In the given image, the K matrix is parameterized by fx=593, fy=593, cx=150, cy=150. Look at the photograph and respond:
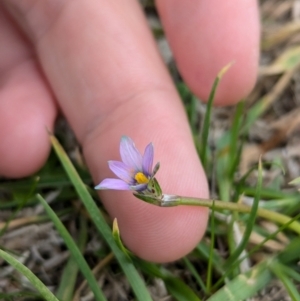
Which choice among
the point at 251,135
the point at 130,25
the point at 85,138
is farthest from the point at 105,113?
the point at 251,135

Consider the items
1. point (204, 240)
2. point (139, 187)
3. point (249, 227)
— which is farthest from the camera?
point (204, 240)

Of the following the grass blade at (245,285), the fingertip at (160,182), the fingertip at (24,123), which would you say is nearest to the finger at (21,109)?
the fingertip at (24,123)

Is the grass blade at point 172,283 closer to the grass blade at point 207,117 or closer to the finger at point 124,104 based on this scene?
the finger at point 124,104

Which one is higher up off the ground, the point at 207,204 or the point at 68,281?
the point at 207,204

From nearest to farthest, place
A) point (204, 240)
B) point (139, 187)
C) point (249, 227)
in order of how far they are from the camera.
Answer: point (139, 187) → point (249, 227) → point (204, 240)

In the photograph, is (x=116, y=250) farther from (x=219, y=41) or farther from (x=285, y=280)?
(x=219, y=41)

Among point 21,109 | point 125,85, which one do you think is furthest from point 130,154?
point 21,109

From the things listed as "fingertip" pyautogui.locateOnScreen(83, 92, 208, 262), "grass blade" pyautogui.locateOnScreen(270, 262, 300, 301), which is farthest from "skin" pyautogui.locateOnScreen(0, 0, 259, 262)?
"grass blade" pyautogui.locateOnScreen(270, 262, 300, 301)
